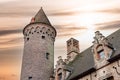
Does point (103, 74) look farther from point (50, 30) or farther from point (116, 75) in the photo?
point (50, 30)

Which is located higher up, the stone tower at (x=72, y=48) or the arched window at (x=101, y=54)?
the stone tower at (x=72, y=48)

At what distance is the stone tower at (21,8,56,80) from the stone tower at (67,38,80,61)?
2510 millimetres

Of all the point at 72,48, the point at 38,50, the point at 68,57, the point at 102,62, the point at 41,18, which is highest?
the point at 41,18

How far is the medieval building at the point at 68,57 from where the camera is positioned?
22656 mm

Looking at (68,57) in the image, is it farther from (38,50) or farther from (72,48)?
(38,50)

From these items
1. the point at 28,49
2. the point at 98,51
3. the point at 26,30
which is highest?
the point at 26,30

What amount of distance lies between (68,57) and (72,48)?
64.5 inches

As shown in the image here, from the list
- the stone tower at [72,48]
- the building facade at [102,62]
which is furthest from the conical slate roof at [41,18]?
the building facade at [102,62]

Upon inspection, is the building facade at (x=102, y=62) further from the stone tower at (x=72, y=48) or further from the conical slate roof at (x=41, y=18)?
the conical slate roof at (x=41, y=18)

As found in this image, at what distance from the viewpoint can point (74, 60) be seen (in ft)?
107

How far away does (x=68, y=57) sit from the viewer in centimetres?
3422

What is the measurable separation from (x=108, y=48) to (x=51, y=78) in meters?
10.5

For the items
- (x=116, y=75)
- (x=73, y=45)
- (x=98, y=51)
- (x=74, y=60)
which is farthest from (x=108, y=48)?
(x=73, y=45)

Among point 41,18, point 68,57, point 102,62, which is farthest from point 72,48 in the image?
point 102,62
